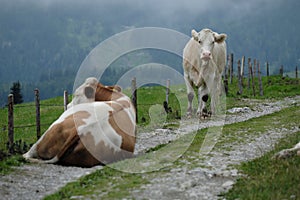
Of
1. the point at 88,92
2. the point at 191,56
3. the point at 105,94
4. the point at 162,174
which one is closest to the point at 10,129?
the point at 88,92

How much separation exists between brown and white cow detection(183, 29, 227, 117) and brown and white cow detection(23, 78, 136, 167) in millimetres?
7461

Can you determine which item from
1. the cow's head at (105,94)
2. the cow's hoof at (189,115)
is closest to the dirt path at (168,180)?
the cow's head at (105,94)

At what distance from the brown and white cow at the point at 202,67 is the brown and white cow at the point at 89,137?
7461mm

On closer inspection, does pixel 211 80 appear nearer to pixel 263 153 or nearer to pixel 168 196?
pixel 263 153

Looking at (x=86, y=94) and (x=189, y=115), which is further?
(x=189, y=115)

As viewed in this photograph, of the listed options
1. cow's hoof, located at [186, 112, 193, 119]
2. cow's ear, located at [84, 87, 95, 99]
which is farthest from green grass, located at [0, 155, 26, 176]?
cow's hoof, located at [186, 112, 193, 119]

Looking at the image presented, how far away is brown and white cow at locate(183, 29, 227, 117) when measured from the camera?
52.1ft

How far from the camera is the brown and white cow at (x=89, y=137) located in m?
8.09

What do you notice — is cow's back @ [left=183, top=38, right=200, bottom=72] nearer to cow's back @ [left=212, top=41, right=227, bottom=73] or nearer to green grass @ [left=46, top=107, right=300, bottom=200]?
cow's back @ [left=212, top=41, right=227, bottom=73]

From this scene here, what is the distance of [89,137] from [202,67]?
9310 millimetres

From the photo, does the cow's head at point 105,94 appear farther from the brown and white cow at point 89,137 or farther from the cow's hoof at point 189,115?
the cow's hoof at point 189,115

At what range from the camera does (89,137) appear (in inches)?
318

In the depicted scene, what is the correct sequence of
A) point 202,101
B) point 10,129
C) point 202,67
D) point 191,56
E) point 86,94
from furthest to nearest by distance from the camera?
point 191,56 → point 202,101 → point 202,67 → point 10,129 → point 86,94

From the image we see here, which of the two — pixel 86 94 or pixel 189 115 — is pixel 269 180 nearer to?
pixel 86 94
